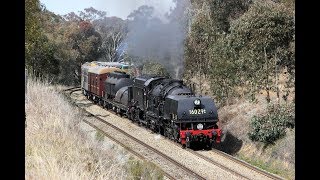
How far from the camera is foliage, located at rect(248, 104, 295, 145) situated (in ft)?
57.3

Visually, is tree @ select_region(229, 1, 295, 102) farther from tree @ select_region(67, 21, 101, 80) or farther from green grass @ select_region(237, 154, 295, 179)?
tree @ select_region(67, 21, 101, 80)

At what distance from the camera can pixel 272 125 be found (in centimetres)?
1772

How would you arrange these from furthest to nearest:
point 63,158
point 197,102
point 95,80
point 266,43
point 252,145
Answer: point 95,80
point 266,43
point 252,145
point 197,102
point 63,158

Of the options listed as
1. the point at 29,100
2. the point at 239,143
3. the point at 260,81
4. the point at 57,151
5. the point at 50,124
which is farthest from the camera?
the point at 260,81

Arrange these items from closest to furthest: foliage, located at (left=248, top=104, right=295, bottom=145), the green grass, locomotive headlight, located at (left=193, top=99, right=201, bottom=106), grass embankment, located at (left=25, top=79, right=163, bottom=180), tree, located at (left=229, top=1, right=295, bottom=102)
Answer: grass embankment, located at (left=25, top=79, right=163, bottom=180), the green grass, locomotive headlight, located at (left=193, top=99, right=201, bottom=106), foliage, located at (left=248, top=104, right=295, bottom=145), tree, located at (left=229, top=1, right=295, bottom=102)

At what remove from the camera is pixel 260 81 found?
20.7 meters

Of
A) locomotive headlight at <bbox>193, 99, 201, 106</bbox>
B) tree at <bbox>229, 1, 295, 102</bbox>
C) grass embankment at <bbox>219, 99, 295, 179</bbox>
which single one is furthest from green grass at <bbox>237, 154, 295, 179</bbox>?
tree at <bbox>229, 1, 295, 102</bbox>

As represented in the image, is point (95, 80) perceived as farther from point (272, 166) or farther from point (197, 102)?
point (272, 166)

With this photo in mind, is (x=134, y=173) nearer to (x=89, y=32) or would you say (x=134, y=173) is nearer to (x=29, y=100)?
(x=29, y=100)

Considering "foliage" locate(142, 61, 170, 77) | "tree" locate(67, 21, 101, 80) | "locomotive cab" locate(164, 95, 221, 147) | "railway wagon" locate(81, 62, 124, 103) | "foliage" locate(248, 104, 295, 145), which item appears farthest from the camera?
"tree" locate(67, 21, 101, 80)

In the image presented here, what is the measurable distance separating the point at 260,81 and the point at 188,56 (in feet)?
35.7

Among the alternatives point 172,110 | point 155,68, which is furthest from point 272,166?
point 155,68

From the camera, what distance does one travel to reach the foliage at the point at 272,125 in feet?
57.3
